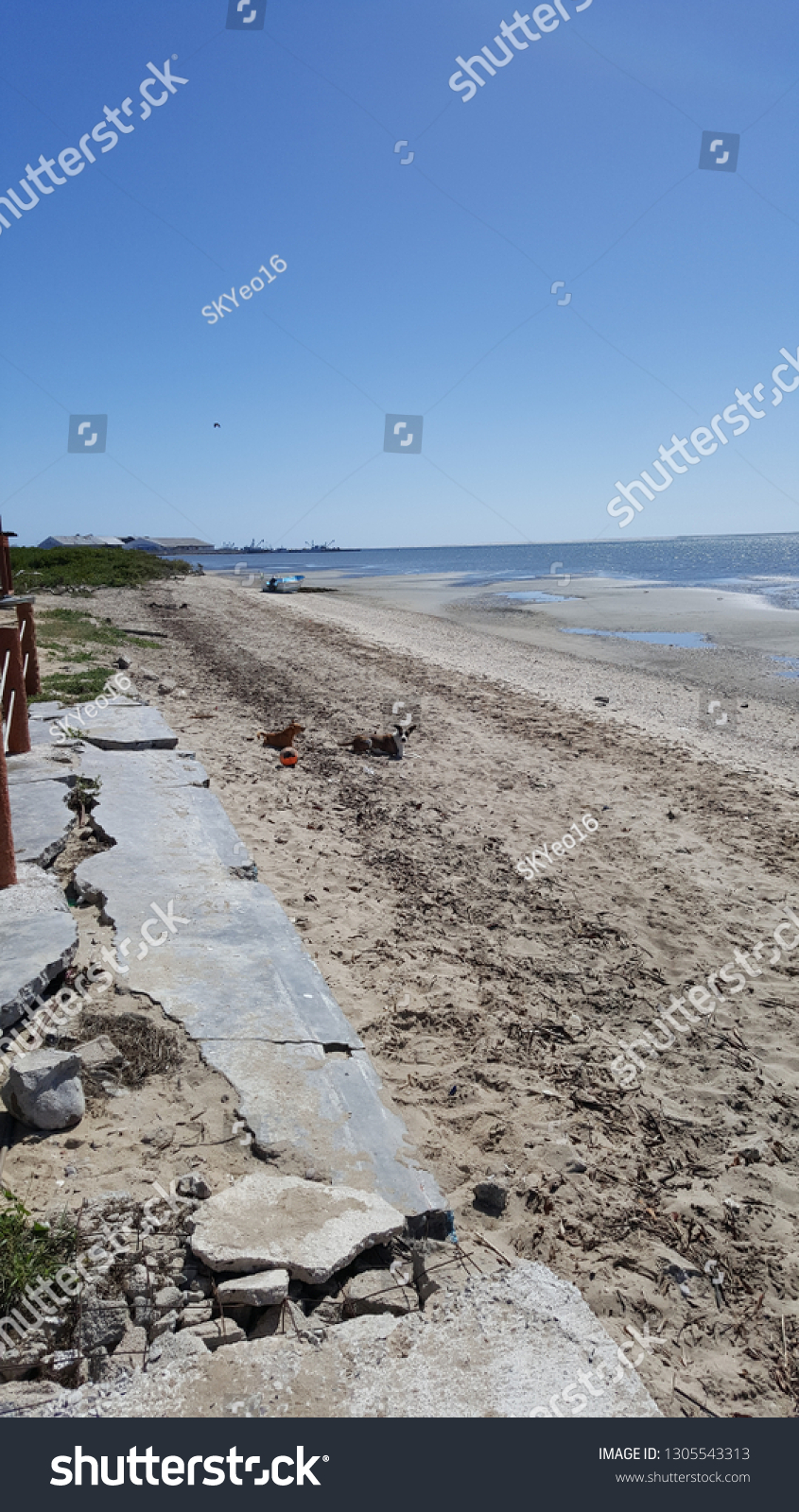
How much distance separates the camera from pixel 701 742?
9.16m

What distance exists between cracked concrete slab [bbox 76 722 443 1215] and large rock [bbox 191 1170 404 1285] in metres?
0.10

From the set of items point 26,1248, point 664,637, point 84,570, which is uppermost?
point 84,570

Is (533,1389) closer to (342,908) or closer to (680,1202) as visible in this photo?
(680,1202)

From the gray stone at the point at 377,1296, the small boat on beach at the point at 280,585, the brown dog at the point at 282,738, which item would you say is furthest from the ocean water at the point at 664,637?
the gray stone at the point at 377,1296

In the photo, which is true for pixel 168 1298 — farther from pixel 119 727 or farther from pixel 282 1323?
pixel 119 727

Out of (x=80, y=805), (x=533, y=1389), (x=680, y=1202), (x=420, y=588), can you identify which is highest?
(x=420, y=588)

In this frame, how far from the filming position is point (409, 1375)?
1.81 metres

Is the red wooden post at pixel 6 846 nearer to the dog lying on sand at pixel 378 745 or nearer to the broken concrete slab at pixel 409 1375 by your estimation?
the broken concrete slab at pixel 409 1375

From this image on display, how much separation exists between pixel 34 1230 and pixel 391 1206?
0.92 metres

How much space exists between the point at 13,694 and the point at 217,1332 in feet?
14.7

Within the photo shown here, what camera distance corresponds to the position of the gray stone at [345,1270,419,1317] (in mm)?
2037

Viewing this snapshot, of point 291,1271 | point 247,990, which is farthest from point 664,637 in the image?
point 291,1271

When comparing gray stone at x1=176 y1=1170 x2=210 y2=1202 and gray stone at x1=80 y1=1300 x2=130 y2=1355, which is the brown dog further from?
gray stone at x1=80 y1=1300 x2=130 y2=1355
